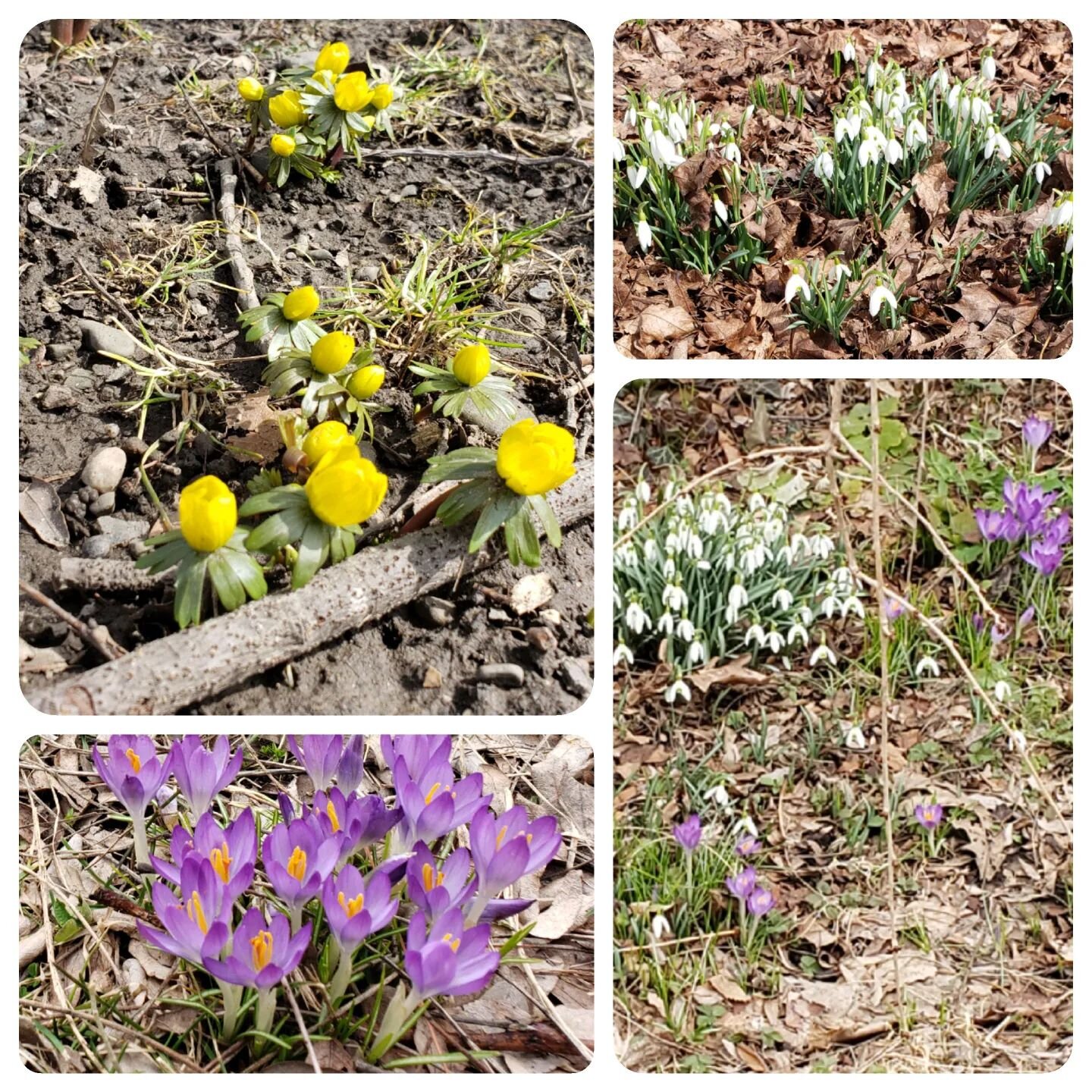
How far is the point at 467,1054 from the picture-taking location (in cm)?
150

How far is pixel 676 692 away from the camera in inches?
75.9

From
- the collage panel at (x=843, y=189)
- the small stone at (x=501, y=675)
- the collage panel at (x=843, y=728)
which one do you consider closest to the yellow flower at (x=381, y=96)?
the collage panel at (x=843, y=189)

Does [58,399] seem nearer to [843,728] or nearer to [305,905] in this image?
[305,905]

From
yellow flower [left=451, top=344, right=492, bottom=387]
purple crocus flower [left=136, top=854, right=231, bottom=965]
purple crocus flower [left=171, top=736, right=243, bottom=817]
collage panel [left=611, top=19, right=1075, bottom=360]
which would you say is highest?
collage panel [left=611, top=19, right=1075, bottom=360]

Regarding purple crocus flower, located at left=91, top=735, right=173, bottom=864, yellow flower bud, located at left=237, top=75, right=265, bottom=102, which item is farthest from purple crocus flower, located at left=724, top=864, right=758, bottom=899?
yellow flower bud, located at left=237, top=75, right=265, bottom=102

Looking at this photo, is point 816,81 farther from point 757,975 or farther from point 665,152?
point 757,975

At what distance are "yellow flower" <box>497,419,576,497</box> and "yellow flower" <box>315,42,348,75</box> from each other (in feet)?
2.83

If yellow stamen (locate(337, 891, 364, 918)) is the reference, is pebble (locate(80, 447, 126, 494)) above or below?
above

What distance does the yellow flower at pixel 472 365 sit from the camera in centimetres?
165

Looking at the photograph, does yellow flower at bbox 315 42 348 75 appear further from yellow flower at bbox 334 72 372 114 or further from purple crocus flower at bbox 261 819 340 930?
purple crocus flower at bbox 261 819 340 930

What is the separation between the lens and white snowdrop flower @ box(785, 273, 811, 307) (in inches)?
69.0

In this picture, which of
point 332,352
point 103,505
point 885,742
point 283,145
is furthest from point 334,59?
point 885,742

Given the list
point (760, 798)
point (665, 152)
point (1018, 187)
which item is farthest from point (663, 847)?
point (1018, 187)

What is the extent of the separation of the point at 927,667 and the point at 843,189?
3.08 ft
